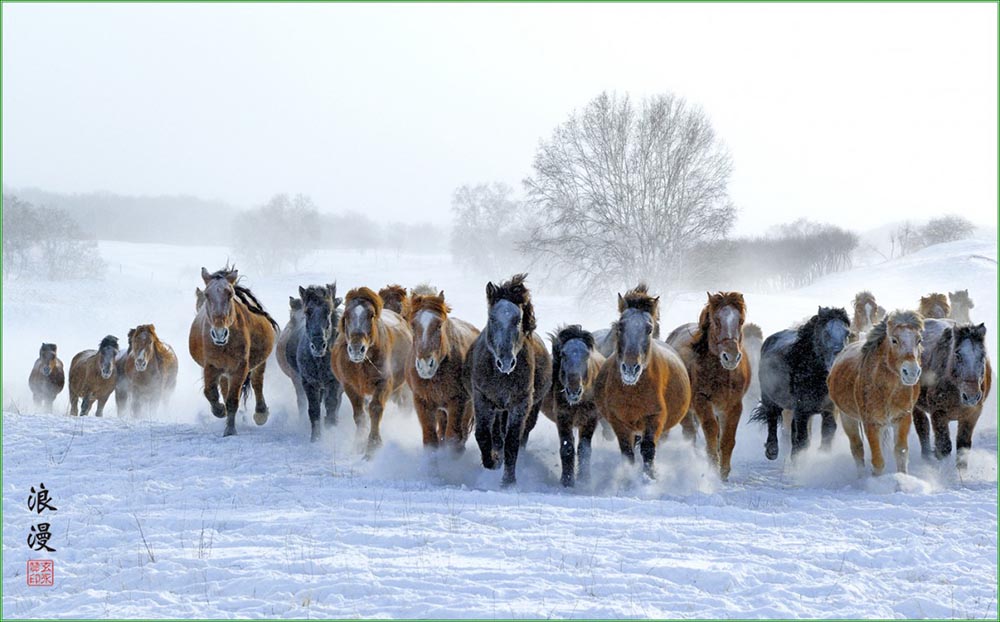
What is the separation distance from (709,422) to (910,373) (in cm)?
231

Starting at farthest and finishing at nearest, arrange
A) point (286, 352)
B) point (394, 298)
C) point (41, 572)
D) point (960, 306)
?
1. point (960, 306)
2. point (394, 298)
3. point (286, 352)
4. point (41, 572)

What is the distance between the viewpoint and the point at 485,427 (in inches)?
369

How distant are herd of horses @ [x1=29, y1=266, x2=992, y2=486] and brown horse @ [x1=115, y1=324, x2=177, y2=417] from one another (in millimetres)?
5266

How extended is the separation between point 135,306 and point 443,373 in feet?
148

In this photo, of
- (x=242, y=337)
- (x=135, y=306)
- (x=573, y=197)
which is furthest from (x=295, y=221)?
(x=242, y=337)

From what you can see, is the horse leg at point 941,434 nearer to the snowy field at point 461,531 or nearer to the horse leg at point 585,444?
the snowy field at point 461,531

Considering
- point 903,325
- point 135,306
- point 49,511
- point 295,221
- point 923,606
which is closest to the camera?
point 923,606

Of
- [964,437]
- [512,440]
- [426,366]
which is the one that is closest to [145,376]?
[426,366]

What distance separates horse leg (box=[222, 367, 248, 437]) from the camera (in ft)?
41.1

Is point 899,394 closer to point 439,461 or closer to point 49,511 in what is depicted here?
point 439,461

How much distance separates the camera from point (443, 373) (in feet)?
32.2

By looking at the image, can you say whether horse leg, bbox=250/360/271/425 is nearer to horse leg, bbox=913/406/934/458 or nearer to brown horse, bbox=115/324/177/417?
brown horse, bbox=115/324/177/417

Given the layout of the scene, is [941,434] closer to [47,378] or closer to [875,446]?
[875,446]

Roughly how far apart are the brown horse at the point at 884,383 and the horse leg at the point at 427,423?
486 centimetres
